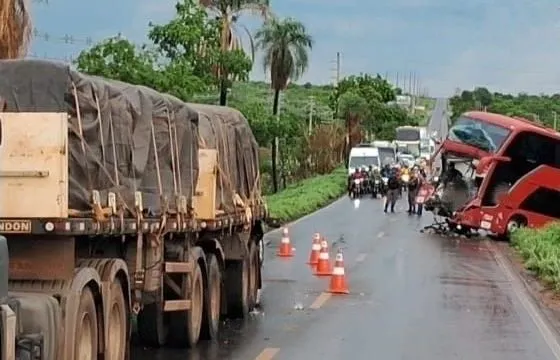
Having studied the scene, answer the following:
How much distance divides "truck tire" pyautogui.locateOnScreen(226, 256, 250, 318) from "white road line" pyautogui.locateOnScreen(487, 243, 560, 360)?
4.27 meters

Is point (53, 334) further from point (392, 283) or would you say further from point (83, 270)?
point (392, 283)

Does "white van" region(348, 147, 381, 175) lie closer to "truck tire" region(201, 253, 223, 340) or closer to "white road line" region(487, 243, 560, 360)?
"white road line" region(487, 243, 560, 360)

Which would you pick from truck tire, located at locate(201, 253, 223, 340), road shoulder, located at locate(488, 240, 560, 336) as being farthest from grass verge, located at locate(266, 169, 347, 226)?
truck tire, located at locate(201, 253, 223, 340)

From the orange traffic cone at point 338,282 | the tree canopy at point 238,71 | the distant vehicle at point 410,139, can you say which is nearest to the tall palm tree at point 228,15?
the tree canopy at point 238,71

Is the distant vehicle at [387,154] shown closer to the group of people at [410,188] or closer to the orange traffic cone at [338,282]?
the group of people at [410,188]

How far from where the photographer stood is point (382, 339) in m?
15.5

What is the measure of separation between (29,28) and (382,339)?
9386 millimetres

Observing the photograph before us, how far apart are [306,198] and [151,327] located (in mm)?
40021

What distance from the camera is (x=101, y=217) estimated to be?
10.4 m

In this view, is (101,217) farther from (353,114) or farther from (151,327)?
(353,114)

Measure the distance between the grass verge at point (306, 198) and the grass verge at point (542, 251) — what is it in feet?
23.9

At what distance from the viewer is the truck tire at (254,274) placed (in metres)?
18.2

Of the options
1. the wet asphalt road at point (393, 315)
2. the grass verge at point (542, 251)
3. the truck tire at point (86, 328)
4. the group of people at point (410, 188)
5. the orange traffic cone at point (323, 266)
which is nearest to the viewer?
the truck tire at point (86, 328)

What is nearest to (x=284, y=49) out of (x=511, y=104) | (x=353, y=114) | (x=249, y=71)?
(x=249, y=71)
